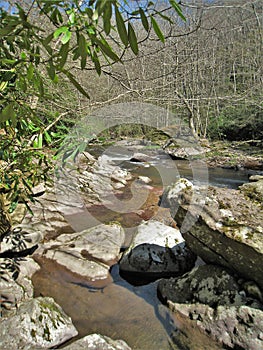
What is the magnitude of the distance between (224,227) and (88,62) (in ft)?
6.79

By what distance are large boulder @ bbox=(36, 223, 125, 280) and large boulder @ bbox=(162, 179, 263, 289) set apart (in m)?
1.21

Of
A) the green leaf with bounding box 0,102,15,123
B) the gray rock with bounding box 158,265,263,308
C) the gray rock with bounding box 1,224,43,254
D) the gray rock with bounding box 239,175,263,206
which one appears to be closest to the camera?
the green leaf with bounding box 0,102,15,123

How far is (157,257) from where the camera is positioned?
11.2ft

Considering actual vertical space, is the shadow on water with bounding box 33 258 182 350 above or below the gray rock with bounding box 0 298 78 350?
below

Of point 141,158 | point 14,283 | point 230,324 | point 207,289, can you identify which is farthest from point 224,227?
point 141,158

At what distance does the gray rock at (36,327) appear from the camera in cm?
204

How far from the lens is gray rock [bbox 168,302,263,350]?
2.13 m

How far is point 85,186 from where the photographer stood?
6.17m

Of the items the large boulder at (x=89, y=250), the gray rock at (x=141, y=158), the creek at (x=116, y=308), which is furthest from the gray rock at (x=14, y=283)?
the gray rock at (x=141, y=158)

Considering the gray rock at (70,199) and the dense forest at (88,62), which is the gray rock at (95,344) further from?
the gray rock at (70,199)

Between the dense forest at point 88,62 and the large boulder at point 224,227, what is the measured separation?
108cm

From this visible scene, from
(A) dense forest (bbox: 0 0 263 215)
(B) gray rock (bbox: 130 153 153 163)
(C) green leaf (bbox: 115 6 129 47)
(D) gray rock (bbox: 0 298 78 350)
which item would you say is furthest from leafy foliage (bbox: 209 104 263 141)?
(C) green leaf (bbox: 115 6 129 47)

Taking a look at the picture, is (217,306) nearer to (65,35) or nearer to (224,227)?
(224,227)

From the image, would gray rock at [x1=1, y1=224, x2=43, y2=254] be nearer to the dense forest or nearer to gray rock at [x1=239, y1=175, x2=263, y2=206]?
the dense forest
